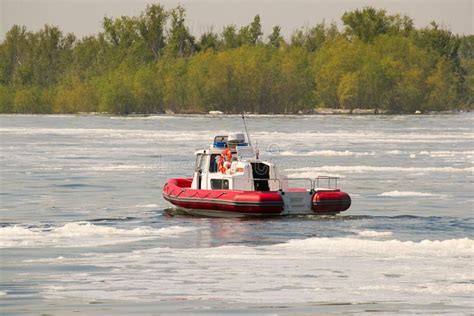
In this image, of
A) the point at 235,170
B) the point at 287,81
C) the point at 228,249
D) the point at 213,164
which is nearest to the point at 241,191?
the point at 235,170

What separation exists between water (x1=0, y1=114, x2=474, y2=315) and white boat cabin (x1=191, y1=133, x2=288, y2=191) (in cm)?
129

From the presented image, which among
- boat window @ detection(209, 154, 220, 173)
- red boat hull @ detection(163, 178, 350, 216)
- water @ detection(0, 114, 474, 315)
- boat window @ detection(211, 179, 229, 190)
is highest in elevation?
boat window @ detection(209, 154, 220, 173)

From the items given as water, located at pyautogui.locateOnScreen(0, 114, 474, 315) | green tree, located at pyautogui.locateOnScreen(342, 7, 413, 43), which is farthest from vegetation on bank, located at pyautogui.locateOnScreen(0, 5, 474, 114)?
water, located at pyautogui.locateOnScreen(0, 114, 474, 315)

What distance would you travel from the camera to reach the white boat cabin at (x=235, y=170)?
Answer: 107 ft

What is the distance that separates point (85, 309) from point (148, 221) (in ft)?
43.0

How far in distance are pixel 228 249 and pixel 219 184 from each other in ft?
24.1

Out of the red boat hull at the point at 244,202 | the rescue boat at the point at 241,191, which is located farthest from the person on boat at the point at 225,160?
the red boat hull at the point at 244,202

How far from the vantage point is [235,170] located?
32719 mm

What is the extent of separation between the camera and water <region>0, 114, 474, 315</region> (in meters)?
19.6

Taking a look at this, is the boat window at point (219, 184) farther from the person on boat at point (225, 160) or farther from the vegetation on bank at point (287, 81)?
the vegetation on bank at point (287, 81)

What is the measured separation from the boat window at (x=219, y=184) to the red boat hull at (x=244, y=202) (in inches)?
20.8

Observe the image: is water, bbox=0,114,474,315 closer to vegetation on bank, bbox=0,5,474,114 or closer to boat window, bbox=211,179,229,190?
boat window, bbox=211,179,229,190

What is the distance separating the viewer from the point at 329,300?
64.3 ft

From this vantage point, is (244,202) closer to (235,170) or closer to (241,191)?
(241,191)
